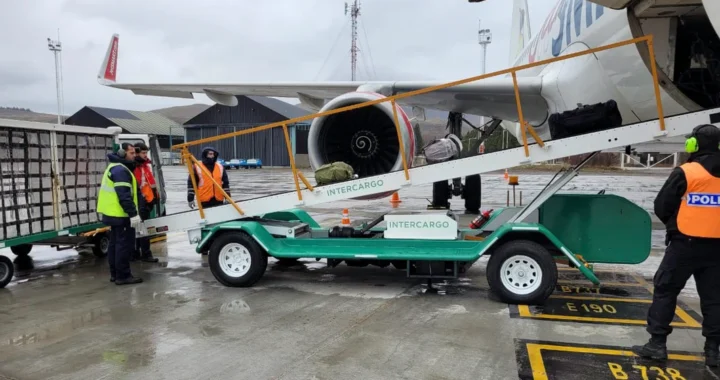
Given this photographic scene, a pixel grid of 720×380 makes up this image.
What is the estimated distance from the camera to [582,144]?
5480mm

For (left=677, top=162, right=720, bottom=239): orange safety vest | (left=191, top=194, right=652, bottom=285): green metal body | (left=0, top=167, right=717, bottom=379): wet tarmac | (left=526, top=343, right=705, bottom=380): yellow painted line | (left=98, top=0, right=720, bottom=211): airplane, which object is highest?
(left=98, top=0, right=720, bottom=211): airplane

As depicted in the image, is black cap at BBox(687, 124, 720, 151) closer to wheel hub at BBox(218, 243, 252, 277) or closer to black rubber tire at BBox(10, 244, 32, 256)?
wheel hub at BBox(218, 243, 252, 277)

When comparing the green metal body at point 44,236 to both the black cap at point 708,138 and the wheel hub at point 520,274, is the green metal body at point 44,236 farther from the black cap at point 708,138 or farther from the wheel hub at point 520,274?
the black cap at point 708,138

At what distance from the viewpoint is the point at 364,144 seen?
7.54 metres

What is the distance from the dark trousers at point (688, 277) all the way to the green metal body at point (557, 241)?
142 centimetres

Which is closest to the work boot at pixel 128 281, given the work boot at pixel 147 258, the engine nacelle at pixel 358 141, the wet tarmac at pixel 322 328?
the wet tarmac at pixel 322 328

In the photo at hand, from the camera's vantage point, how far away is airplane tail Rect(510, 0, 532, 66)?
18.3 m

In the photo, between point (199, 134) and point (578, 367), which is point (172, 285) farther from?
point (199, 134)

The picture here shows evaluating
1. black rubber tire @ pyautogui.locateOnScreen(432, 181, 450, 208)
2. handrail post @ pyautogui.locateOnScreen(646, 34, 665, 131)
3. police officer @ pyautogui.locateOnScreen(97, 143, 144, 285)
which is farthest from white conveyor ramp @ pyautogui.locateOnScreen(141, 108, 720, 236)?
black rubber tire @ pyautogui.locateOnScreen(432, 181, 450, 208)

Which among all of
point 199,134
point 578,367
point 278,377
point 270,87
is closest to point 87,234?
point 270,87

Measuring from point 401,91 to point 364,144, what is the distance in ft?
5.77

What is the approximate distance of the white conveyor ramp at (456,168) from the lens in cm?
522

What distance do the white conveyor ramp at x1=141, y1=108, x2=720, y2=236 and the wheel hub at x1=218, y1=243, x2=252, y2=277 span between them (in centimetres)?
41

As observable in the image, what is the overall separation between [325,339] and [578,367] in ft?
6.77
